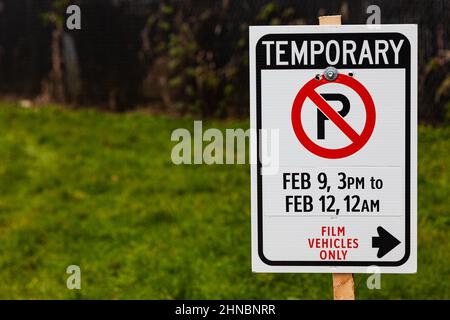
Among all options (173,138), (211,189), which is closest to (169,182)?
(211,189)

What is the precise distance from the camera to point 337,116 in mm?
2631

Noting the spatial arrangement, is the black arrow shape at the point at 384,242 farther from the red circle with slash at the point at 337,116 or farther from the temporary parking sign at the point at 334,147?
the red circle with slash at the point at 337,116

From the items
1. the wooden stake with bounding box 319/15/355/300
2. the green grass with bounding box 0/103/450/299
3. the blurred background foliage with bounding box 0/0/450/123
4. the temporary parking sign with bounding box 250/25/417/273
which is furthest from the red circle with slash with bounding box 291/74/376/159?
the blurred background foliage with bounding box 0/0/450/123

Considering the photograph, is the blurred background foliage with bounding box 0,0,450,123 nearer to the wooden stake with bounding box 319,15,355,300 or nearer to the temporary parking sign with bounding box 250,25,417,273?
the temporary parking sign with bounding box 250,25,417,273

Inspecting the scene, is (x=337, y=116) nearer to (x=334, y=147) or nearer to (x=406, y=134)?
(x=334, y=147)

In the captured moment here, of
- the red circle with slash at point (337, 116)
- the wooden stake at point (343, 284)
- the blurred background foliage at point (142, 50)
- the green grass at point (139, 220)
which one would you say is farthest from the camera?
the blurred background foliage at point (142, 50)

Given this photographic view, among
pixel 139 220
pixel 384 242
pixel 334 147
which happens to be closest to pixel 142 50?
pixel 139 220

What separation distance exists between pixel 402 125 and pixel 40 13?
6.86m

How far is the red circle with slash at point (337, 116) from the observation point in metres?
2.64

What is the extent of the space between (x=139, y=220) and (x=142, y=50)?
2831 millimetres

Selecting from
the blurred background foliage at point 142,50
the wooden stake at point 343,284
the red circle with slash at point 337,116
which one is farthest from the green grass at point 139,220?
the red circle with slash at point 337,116

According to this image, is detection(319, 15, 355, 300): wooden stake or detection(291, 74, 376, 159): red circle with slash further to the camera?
detection(319, 15, 355, 300): wooden stake

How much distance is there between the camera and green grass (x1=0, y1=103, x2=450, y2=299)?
4941 mm

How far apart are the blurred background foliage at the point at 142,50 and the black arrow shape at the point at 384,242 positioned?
183 inches
